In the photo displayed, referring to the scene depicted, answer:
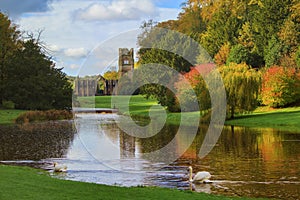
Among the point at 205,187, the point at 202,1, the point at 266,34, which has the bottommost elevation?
the point at 205,187

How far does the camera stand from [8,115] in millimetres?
54000

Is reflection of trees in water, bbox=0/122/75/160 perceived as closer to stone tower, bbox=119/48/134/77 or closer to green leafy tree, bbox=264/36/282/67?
green leafy tree, bbox=264/36/282/67

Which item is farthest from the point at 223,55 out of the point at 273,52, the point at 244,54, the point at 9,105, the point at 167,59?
the point at 9,105

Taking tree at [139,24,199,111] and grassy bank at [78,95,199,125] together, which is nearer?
grassy bank at [78,95,199,125]

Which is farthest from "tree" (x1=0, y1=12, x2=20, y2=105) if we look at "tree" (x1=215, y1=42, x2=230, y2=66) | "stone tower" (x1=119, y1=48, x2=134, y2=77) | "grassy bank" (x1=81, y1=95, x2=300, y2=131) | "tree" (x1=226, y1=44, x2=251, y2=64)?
"tree" (x1=226, y1=44, x2=251, y2=64)

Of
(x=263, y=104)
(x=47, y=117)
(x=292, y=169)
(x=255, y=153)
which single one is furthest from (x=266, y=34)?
(x=292, y=169)

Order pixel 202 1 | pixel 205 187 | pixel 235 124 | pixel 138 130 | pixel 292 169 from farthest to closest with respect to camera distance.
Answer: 1. pixel 202 1
2. pixel 235 124
3. pixel 138 130
4. pixel 292 169
5. pixel 205 187

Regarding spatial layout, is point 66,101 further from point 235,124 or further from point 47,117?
point 235,124

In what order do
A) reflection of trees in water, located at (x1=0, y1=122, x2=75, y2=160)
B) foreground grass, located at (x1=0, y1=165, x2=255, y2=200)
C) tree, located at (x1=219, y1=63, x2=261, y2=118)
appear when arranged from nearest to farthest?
foreground grass, located at (x1=0, y1=165, x2=255, y2=200) → reflection of trees in water, located at (x1=0, y1=122, x2=75, y2=160) → tree, located at (x1=219, y1=63, x2=261, y2=118)

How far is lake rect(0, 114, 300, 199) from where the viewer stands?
19328mm

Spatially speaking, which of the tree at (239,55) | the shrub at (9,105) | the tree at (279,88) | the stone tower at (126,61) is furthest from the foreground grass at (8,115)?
the tree at (239,55)

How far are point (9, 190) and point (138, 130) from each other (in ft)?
98.2

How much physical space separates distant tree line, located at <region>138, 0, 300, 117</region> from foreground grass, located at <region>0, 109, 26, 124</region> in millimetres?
16294

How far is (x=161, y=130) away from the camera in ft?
144
